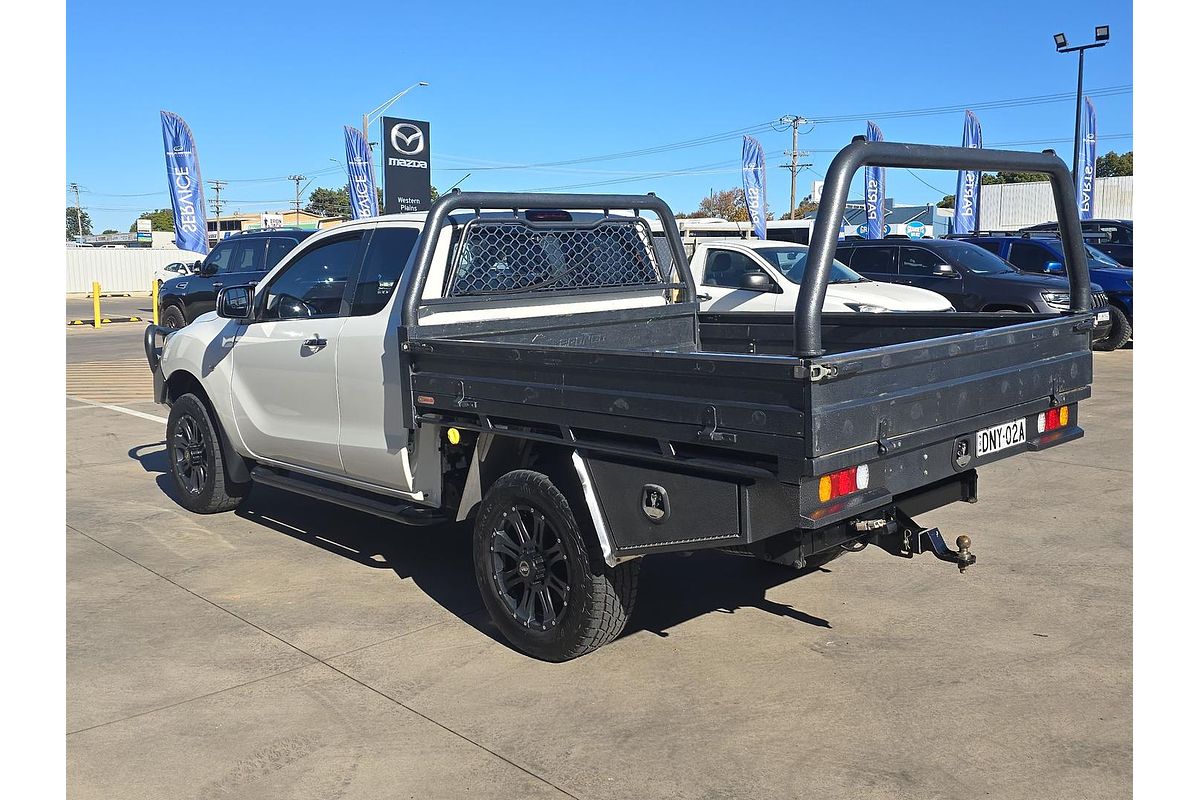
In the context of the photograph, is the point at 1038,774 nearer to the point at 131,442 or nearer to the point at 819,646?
the point at 819,646

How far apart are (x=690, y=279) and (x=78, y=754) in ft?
13.0

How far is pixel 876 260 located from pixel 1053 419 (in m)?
11.3

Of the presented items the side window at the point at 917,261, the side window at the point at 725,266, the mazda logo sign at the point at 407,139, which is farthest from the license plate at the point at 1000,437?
the mazda logo sign at the point at 407,139

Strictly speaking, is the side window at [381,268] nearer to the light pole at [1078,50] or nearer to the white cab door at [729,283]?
the white cab door at [729,283]

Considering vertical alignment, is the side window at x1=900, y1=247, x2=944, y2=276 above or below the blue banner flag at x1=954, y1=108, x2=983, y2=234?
below

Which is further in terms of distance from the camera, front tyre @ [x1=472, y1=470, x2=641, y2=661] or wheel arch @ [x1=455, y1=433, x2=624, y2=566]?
front tyre @ [x1=472, y1=470, x2=641, y2=661]

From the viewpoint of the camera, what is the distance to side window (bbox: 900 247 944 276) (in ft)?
50.9

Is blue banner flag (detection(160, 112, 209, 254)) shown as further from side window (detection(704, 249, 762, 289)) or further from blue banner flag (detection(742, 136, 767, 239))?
side window (detection(704, 249, 762, 289))

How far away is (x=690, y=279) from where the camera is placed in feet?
20.9

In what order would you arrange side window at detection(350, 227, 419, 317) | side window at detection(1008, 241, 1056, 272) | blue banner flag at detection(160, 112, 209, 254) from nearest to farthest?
1. side window at detection(350, 227, 419, 317)
2. side window at detection(1008, 241, 1056, 272)
3. blue banner flag at detection(160, 112, 209, 254)

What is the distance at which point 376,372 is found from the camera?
5.49 m

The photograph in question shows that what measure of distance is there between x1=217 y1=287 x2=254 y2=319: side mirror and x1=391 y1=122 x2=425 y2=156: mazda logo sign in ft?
58.0

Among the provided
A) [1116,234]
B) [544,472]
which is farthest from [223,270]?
[1116,234]

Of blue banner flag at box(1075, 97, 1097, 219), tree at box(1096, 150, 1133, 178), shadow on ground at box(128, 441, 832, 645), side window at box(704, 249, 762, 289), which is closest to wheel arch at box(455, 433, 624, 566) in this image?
shadow on ground at box(128, 441, 832, 645)
